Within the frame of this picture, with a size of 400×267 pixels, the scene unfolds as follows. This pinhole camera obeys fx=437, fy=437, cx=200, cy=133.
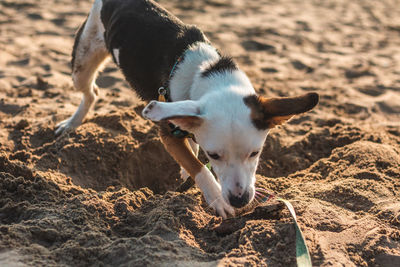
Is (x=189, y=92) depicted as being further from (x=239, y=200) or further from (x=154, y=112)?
(x=239, y=200)

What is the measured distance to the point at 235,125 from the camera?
10.2 ft

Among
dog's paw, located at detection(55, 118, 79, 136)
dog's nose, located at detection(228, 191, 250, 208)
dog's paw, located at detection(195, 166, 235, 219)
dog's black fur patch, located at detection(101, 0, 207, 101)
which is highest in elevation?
dog's black fur patch, located at detection(101, 0, 207, 101)

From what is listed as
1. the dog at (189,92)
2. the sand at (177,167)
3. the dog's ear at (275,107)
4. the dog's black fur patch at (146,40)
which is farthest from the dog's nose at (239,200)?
the dog's black fur patch at (146,40)

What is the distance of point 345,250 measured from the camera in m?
3.07

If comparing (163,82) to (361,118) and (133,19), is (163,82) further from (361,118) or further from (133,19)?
(361,118)

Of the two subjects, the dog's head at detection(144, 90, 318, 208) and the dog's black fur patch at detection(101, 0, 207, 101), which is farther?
the dog's black fur patch at detection(101, 0, 207, 101)

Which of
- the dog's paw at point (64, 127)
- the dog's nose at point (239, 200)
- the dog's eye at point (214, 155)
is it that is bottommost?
the dog's paw at point (64, 127)

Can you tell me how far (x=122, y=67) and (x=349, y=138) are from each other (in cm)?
274

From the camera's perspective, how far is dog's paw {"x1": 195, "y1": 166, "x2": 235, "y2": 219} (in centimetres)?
352

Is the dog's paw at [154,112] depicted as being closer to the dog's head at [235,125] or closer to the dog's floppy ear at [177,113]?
the dog's floppy ear at [177,113]

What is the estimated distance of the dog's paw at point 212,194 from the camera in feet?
11.6

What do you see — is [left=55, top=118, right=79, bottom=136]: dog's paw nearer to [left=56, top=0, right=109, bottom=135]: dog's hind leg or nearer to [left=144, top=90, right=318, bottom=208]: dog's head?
[left=56, top=0, right=109, bottom=135]: dog's hind leg

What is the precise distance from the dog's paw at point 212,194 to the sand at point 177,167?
0.31 feet

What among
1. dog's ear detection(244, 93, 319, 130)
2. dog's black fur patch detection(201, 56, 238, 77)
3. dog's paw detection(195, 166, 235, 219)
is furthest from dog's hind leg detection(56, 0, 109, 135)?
dog's ear detection(244, 93, 319, 130)
